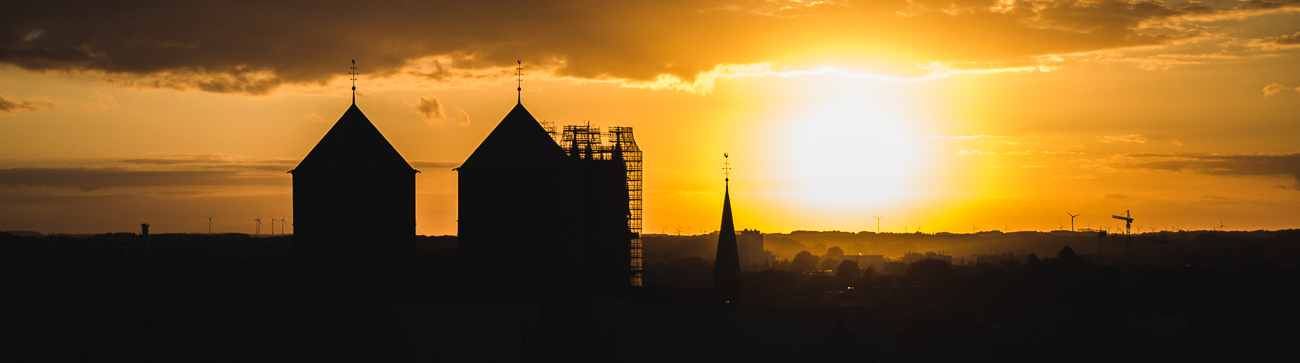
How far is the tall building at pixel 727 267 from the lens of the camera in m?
56.4

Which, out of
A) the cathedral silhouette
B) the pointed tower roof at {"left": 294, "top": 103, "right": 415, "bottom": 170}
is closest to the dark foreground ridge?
the cathedral silhouette

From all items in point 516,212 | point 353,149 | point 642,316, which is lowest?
point 642,316

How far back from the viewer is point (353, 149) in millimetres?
46438

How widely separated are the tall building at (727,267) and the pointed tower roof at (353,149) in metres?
17.7

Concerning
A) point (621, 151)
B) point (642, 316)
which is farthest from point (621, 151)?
point (642, 316)

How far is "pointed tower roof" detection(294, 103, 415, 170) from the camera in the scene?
46.1 metres

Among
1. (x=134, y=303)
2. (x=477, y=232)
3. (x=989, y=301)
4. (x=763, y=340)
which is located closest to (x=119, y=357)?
(x=134, y=303)

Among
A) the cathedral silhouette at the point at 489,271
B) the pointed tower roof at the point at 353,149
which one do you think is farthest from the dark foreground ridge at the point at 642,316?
the pointed tower roof at the point at 353,149

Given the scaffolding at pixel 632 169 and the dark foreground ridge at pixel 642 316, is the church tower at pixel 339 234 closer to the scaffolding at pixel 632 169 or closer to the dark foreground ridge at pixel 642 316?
the dark foreground ridge at pixel 642 316

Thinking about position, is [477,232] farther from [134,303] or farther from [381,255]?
[134,303]

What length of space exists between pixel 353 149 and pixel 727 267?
802 inches

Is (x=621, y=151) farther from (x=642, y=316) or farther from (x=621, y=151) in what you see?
(x=642, y=316)

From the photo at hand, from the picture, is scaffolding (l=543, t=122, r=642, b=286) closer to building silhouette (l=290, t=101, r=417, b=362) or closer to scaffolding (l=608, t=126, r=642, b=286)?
scaffolding (l=608, t=126, r=642, b=286)

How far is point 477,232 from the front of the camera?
48.1 meters
